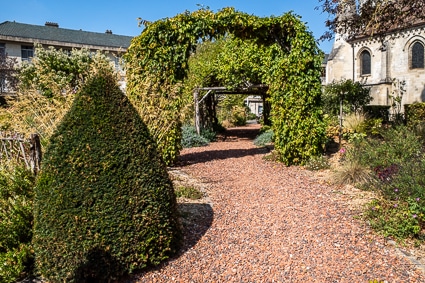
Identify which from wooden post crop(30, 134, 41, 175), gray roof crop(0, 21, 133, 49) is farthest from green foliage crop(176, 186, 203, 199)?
gray roof crop(0, 21, 133, 49)

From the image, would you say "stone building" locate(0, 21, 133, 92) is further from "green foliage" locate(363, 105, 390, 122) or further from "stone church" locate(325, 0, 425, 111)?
"stone church" locate(325, 0, 425, 111)

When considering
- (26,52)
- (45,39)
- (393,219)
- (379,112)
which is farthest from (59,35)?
(393,219)

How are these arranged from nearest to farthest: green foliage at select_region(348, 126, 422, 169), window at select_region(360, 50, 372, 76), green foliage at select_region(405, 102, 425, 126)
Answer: green foliage at select_region(348, 126, 422, 169) < green foliage at select_region(405, 102, 425, 126) < window at select_region(360, 50, 372, 76)

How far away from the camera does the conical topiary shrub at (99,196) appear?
9.35 ft

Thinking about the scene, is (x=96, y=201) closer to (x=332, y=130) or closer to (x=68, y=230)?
(x=68, y=230)

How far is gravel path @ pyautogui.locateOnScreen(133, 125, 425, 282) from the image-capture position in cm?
319

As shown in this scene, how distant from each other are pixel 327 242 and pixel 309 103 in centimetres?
472

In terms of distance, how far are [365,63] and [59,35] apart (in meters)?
26.8

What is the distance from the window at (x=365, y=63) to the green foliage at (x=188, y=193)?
24.2 meters

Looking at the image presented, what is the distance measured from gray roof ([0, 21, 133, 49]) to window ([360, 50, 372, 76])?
19.4 meters

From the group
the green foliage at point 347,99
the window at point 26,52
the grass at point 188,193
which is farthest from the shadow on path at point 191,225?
the window at point 26,52

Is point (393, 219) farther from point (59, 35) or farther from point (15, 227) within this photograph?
point (59, 35)

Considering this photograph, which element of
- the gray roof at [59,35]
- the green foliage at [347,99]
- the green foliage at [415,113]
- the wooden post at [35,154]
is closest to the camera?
the wooden post at [35,154]

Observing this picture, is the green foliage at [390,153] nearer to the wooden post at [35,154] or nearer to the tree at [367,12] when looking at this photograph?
the tree at [367,12]
